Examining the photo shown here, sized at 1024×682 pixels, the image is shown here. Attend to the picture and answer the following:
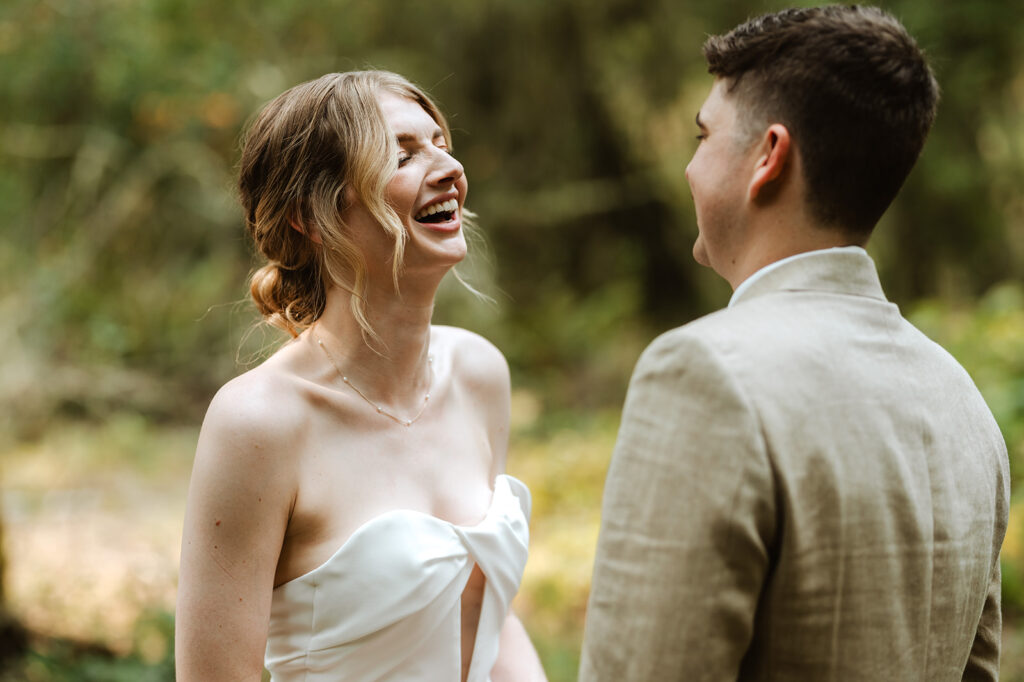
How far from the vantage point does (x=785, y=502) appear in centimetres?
120

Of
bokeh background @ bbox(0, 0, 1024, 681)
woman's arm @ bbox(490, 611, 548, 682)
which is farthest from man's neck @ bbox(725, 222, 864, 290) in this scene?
bokeh background @ bbox(0, 0, 1024, 681)

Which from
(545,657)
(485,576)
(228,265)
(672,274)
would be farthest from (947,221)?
(485,576)

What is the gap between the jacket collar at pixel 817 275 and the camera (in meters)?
1.36

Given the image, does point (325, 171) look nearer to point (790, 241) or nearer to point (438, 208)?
point (438, 208)

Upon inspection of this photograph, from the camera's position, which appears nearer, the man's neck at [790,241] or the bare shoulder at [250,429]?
the man's neck at [790,241]

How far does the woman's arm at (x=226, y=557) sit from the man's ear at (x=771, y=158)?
1108 millimetres

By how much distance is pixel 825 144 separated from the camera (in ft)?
4.35

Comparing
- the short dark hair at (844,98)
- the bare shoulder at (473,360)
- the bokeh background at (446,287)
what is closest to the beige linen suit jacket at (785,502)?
the short dark hair at (844,98)

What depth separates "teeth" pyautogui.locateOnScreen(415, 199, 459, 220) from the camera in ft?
6.83

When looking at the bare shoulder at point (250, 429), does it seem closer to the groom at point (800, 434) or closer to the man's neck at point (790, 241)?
the groom at point (800, 434)

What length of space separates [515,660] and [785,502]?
125 cm

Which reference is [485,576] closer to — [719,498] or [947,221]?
[719,498]

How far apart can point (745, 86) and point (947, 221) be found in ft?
28.5

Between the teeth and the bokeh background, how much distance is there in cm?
327
